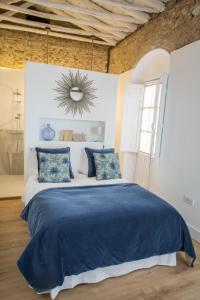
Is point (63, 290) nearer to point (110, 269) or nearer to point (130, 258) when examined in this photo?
point (110, 269)

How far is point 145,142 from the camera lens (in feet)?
15.5

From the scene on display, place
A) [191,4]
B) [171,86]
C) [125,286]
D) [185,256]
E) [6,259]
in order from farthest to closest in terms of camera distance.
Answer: [171,86]
[191,4]
[185,256]
[6,259]
[125,286]

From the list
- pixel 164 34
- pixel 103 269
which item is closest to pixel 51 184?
pixel 103 269

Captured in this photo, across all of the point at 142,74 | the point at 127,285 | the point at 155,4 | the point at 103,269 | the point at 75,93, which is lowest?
the point at 127,285

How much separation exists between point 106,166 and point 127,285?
69.6 inches

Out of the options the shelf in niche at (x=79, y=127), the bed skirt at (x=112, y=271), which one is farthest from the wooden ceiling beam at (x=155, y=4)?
the bed skirt at (x=112, y=271)

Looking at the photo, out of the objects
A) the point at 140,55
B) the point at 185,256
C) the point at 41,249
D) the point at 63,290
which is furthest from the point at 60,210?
the point at 140,55

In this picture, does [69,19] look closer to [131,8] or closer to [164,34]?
[131,8]

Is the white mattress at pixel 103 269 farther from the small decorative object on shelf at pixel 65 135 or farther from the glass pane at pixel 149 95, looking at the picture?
the glass pane at pixel 149 95

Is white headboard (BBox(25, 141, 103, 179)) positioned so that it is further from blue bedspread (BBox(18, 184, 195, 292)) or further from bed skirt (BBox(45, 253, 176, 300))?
bed skirt (BBox(45, 253, 176, 300))

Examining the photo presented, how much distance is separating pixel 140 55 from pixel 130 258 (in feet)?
12.4

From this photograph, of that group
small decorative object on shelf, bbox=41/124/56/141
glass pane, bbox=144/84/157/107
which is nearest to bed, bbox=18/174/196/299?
small decorative object on shelf, bbox=41/124/56/141

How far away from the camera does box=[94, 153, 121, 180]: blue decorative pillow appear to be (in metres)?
3.62

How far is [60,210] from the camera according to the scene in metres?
2.27
